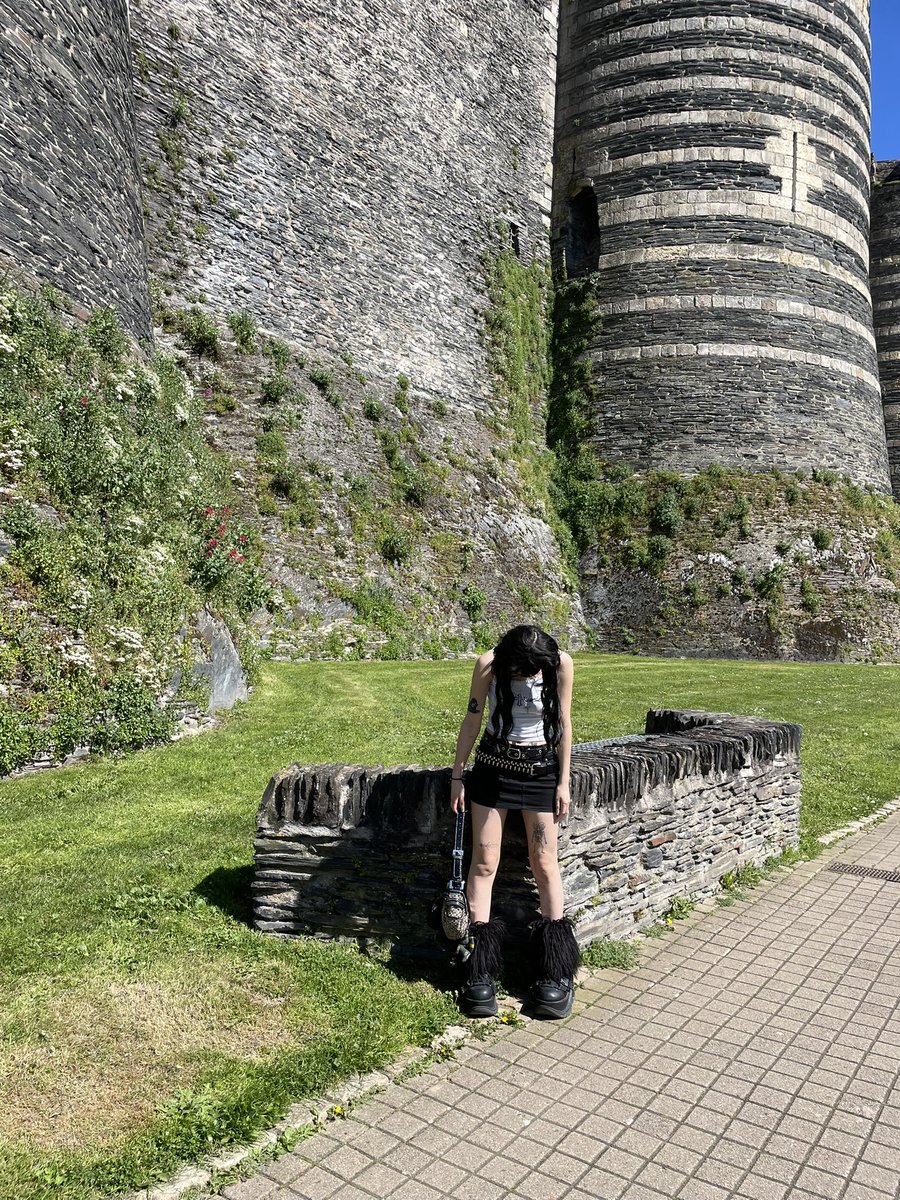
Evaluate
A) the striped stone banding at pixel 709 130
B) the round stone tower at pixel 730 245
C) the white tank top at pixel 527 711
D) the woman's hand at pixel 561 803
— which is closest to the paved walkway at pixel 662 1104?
the woman's hand at pixel 561 803

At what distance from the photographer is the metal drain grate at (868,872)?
→ 5.92 meters

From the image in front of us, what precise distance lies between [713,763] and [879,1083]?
7.19 ft

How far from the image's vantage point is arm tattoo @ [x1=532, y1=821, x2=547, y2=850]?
389 cm

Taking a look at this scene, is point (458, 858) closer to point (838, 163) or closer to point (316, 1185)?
point (316, 1185)

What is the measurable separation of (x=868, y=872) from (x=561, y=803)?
3.35 metres

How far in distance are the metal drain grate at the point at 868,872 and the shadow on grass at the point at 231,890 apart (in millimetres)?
3995

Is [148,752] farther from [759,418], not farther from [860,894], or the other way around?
[759,418]

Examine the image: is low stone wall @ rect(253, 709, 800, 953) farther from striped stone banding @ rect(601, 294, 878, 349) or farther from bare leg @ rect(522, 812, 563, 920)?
striped stone banding @ rect(601, 294, 878, 349)

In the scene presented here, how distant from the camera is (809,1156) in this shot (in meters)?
2.86

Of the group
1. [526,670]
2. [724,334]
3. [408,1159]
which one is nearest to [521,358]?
[724,334]

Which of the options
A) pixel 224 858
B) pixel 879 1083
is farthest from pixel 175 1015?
pixel 879 1083

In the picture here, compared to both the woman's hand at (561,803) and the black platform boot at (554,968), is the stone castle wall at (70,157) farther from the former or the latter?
the black platform boot at (554,968)

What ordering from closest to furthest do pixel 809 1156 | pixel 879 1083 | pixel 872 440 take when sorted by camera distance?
pixel 809 1156 → pixel 879 1083 → pixel 872 440

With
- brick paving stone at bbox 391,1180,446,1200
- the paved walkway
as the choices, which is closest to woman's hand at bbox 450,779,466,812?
the paved walkway
